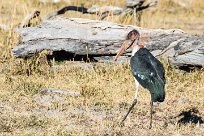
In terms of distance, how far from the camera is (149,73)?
6387mm

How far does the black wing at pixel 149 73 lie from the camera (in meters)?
6.23

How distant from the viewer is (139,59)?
6.60 m

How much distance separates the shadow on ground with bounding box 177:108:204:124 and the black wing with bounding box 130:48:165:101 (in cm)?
94

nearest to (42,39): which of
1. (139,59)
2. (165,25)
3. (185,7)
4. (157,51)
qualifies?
(157,51)

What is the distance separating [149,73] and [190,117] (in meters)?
1.27

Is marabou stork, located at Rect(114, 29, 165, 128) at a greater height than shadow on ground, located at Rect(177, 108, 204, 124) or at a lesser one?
greater

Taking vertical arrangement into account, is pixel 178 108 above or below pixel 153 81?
below

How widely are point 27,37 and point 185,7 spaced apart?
871cm

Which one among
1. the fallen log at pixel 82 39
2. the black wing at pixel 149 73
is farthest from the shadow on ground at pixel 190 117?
the fallen log at pixel 82 39

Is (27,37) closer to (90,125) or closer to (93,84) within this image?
(93,84)

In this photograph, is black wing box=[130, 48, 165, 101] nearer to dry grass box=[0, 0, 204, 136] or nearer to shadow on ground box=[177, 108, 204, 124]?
dry grass box=[0, 0, 204, 136]

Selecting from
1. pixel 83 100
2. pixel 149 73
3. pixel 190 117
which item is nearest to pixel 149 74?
pixel 149 73

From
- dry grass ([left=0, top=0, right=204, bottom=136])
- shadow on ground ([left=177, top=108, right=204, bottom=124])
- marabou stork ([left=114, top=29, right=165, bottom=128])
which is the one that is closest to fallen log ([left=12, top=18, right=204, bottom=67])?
dry grass ([left=0, top=0, right=204, bottom=136])

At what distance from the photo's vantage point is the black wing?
623 centimetres
